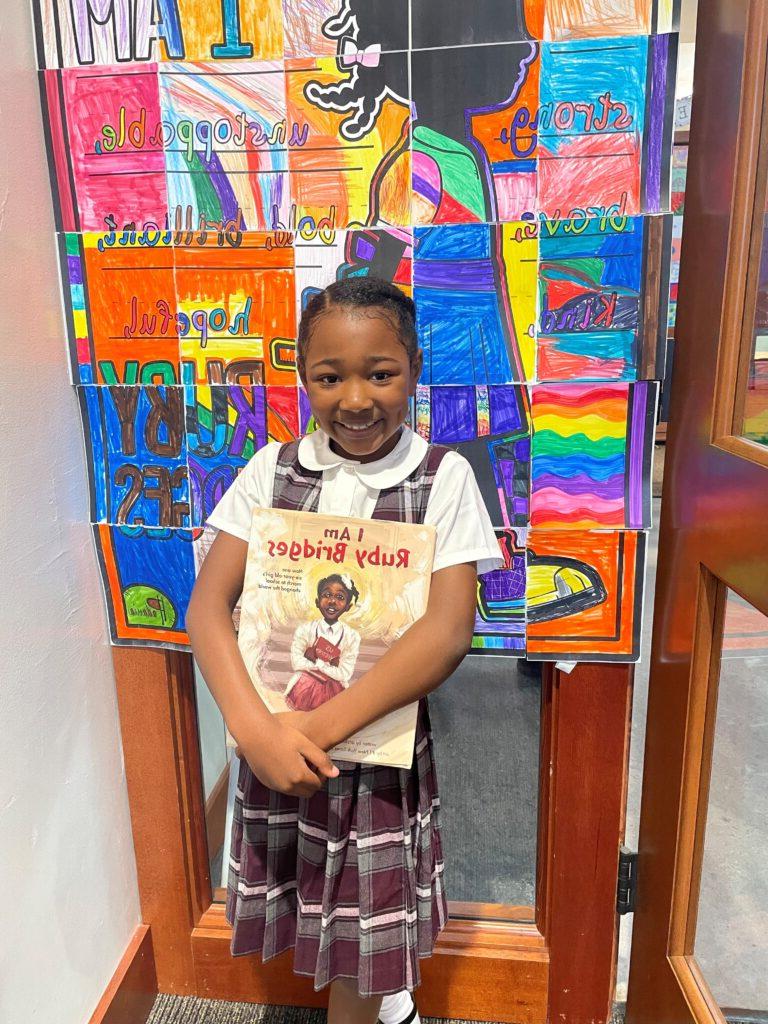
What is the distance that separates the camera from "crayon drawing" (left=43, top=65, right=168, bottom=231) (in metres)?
1.05

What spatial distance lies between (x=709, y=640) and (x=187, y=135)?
3.23 ft

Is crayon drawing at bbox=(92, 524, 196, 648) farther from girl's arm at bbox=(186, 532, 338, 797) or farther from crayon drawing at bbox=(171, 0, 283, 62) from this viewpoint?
crayon drawing at bbox=(171, 0, 283, 62)

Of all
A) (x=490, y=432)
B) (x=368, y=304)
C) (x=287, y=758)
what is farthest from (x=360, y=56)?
(x=287, y=758)

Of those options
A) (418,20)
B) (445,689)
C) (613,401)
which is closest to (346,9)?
(418,20)

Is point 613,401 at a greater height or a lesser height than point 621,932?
greater

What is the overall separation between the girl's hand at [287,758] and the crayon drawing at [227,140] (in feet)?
2.22

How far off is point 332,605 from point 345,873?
35cm

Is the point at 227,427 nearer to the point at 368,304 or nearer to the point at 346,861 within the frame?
the point at 368,304

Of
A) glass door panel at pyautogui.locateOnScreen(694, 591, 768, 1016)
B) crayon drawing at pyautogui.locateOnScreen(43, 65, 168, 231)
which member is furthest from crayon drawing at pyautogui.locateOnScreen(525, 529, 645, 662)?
crayon drawing at pyautogui.locateOnScreen(43, 65, 168, 231)

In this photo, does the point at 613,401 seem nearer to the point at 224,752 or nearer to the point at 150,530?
the point at 150,530

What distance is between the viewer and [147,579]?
122 cm

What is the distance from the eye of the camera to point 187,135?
1.05 m

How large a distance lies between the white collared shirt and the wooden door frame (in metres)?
0.42

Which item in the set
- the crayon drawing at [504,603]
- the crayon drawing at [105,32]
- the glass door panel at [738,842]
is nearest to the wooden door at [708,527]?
the glass door panel at [738,842]
